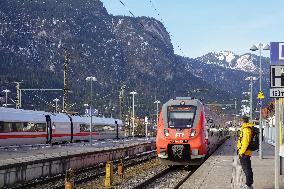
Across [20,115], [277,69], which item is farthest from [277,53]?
[20,115]

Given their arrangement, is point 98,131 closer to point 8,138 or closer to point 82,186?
point 8,138

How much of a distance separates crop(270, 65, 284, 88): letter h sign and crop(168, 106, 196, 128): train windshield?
1151cm

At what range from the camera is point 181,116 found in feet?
76.1

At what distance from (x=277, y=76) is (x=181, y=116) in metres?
11.9

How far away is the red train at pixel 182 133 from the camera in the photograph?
886 inches

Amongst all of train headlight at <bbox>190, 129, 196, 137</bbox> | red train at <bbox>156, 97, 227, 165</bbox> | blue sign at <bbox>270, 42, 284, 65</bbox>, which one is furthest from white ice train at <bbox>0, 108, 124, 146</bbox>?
blue sign at <bbox>270, 42, 284, 65</bbox>

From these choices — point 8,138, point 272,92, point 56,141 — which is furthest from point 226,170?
point 56,141

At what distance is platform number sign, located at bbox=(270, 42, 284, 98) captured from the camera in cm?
1134

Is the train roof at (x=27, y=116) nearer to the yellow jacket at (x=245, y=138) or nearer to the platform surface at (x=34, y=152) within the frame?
the platform surface at (x=34, y=152)

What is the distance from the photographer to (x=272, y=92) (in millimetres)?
11398

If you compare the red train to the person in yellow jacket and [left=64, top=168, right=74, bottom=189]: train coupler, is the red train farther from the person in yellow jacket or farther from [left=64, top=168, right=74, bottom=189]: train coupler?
the person in yellow jacket

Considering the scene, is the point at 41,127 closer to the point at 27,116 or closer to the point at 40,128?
the point at 40,128

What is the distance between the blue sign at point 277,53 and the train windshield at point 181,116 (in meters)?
11.5

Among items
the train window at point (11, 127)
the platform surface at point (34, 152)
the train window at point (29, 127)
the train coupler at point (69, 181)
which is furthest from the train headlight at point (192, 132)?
the train window at point (29, 127)
